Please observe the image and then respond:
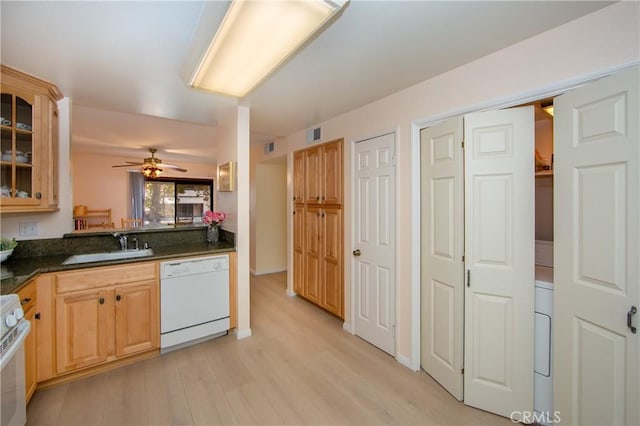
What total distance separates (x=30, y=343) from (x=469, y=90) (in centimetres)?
357

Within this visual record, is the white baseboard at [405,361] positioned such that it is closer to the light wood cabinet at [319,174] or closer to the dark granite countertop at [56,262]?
the light wood cabinet at [319,174]

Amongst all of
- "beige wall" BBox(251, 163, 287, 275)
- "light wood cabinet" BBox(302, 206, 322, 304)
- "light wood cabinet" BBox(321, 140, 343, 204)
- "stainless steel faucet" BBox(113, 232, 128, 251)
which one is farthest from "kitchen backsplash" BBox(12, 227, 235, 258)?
"beige wall" BBox(251, 163, 287, 275)

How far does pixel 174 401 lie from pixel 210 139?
399cm

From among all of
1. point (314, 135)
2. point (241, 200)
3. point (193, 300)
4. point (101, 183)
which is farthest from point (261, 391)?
point (101, 183)

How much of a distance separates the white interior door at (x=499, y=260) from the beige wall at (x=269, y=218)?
3786 mm

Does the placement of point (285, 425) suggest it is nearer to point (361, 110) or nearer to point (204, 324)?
point (204, 324)

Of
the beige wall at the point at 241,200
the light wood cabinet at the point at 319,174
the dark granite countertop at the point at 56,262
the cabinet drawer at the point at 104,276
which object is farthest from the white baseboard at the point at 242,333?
the light wood cabinet at the point at 319,174

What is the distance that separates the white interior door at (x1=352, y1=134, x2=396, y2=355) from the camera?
8.42 feet

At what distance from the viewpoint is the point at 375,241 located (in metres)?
2.74

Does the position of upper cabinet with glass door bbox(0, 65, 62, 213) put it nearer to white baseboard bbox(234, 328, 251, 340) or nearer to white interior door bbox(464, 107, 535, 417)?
white baseboard bbox(234, 328, 251, 340)

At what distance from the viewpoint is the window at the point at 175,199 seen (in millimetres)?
6867

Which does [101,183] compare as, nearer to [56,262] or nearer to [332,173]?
[56,262]

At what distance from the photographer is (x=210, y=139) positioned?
4773 mm

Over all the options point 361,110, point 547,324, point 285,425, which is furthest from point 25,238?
point 547,324
